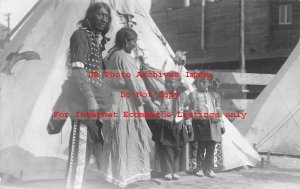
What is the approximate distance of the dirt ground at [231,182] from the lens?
4.71m

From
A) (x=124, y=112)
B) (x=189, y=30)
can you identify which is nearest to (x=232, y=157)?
(x=124, y=112)

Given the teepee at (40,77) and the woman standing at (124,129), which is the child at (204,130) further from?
the woman standing at (124,129)

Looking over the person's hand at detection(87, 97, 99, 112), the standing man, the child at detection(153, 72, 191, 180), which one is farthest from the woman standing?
the person's hand at detection(87, 97, 99, 112)

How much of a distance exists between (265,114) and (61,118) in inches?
211

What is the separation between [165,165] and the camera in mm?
5172

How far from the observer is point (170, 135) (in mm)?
5160

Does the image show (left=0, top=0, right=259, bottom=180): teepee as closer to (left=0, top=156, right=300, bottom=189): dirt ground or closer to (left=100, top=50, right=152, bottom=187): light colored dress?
(left=0, top=156, right=300, bottom=189): dirt ground

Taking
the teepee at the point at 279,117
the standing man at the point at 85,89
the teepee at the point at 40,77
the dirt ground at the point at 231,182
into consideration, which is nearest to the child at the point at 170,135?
the dirt ground at the point at 231,182

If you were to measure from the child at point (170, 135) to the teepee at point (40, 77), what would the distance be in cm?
76

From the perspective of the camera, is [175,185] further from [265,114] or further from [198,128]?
[265,114]

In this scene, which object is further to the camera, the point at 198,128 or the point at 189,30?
the point at 189,30

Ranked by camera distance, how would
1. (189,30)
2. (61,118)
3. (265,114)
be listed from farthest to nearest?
(189,30), (265,114), (61,118)

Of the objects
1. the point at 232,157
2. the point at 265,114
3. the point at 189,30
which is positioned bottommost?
the point at 232,157

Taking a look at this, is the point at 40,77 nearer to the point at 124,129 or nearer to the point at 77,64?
the point at 124,129
